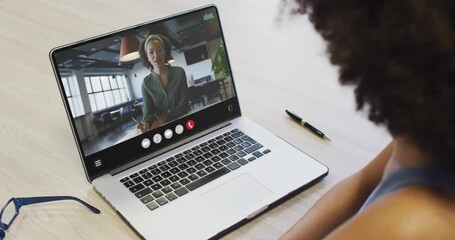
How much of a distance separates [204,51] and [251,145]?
19 centimetres

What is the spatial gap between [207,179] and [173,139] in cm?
12

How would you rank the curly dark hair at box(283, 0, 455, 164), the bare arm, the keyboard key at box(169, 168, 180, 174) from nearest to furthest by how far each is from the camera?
the curly dark hair at box(283, 0, 455, 164) → the bare arm → the keyboard key at box(169, 168, 180, 174)

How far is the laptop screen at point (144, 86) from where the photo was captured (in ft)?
2.77

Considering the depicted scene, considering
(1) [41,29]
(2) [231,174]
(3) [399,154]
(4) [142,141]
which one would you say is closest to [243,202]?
(2) [231,174]

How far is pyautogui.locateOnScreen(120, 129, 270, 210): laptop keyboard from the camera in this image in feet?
2.70

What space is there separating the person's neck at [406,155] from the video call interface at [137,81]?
1.52 feet

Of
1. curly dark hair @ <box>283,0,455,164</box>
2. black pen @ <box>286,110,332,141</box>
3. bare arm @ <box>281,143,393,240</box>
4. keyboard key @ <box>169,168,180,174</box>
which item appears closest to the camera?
curly dark hair @ <box>283,0,455,164</box>

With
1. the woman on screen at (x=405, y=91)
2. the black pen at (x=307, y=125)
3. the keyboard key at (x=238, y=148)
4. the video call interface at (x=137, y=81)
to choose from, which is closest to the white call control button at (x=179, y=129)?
the video call interface at (x=137, y=81)

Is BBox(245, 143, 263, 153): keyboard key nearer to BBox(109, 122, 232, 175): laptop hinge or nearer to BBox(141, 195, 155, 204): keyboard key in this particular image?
BBox(109, 122, 232, 175): laptop hinge

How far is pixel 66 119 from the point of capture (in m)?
1.05

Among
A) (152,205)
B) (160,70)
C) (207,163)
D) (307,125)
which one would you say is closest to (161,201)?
(152,205)

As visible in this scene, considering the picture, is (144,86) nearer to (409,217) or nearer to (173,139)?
(173,139)

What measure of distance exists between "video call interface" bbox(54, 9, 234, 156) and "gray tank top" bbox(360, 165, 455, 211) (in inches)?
18.8

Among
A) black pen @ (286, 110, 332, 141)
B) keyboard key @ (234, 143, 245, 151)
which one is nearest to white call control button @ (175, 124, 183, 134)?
keyboard key @ (234, 143, 245, 151)
